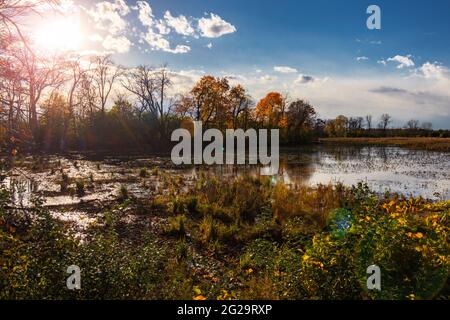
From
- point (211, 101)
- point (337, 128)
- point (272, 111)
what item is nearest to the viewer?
point (211, 101)

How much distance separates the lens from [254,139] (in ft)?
182

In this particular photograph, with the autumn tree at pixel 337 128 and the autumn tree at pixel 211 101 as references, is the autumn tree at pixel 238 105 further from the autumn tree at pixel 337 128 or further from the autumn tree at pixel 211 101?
the autumn tree at pixel 337 128

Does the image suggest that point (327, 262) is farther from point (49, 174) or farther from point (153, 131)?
point (153, 131)

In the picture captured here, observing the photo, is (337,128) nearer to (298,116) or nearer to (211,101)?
(298,116)

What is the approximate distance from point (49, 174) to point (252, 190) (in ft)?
39.4

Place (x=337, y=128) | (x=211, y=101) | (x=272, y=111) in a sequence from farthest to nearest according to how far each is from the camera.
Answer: (x=337, y=128) → (x=272, y=111) → (x=211, y=101)

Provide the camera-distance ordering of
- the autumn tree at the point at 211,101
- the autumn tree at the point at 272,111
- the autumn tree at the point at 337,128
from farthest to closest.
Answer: the autumn tree at the point at 337,128, the autumn tree at the point at 272,111, the autumn tree at the point at 211,101

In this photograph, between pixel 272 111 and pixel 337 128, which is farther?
pixel 337 128

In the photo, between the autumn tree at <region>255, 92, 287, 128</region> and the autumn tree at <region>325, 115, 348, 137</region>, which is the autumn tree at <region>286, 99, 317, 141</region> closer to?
the autumn tree at <region>255, 92, 287, 128</region>

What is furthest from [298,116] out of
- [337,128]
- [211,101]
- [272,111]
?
[337,128]

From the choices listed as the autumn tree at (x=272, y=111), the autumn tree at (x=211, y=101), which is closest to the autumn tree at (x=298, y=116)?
the autumn tree at (x=272, y=111)

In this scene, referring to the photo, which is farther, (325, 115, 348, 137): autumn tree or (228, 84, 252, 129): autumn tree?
(325, 115, 348, 137): autumn tree

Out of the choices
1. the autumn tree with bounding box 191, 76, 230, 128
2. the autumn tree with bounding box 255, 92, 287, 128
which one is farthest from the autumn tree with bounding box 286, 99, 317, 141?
the autumn tree with bounding box 191, 76, 230, 128
